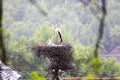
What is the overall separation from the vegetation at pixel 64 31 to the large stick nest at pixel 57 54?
5.7 inches

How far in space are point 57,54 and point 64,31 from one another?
2.89 metres

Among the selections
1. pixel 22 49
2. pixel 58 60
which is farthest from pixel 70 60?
pixel 22 49

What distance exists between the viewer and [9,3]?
0.69 meters

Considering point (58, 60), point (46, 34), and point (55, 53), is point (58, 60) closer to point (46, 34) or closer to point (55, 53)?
point (55, 53)

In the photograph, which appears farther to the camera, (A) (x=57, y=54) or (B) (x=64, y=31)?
(B) (x=64, y=31)

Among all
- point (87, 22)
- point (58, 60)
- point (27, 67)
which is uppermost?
point (87, 22)

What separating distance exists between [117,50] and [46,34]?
64.0 inches

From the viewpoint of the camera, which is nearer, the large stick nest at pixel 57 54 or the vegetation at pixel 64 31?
the vegetation at pixel 64 31

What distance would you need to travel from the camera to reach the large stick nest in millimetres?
4305

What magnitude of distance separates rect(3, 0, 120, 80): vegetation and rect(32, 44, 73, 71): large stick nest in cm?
14

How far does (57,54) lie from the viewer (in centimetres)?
439

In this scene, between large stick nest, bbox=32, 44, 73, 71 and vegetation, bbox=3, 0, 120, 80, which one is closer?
vegetation, bbox=3, 0, 120, 80

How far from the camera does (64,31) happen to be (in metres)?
7.27

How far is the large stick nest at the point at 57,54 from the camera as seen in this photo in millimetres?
4305
